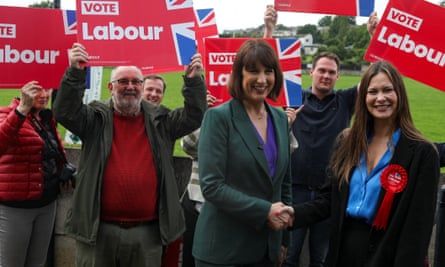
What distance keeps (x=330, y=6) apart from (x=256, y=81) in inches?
85.7

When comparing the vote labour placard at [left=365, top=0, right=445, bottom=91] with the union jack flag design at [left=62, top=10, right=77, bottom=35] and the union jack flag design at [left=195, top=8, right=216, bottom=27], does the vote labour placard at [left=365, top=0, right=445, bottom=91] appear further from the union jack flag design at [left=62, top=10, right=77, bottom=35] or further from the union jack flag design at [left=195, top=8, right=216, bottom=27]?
the union jack flag design at [left=62, top=10, right=77, bottom=35]

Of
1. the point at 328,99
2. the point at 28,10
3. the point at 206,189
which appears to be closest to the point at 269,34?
the point at 328,99

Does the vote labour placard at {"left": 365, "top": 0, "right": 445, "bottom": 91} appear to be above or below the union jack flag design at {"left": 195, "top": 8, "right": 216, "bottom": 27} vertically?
below

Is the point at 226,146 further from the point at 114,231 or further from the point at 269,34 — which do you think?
the point at 269,34

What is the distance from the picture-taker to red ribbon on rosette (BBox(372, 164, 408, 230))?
9.00 ft

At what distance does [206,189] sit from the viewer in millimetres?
2846

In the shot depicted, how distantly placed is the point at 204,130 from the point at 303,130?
1774 mm

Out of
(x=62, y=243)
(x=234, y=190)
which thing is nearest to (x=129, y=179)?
(x=234, y=190)

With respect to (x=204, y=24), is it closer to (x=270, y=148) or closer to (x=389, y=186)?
(x=270, y=148)

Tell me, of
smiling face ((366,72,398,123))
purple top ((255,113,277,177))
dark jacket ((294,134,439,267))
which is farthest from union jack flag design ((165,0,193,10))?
dark jacket ((294,134,439,267))

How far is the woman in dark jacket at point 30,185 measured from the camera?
4.07 m

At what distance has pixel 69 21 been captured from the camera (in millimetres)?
4066

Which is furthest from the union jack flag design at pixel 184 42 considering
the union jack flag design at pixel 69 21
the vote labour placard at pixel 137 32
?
the union jack flag design at pixel 69 21

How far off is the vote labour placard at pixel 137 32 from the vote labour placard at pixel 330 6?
115 cm
